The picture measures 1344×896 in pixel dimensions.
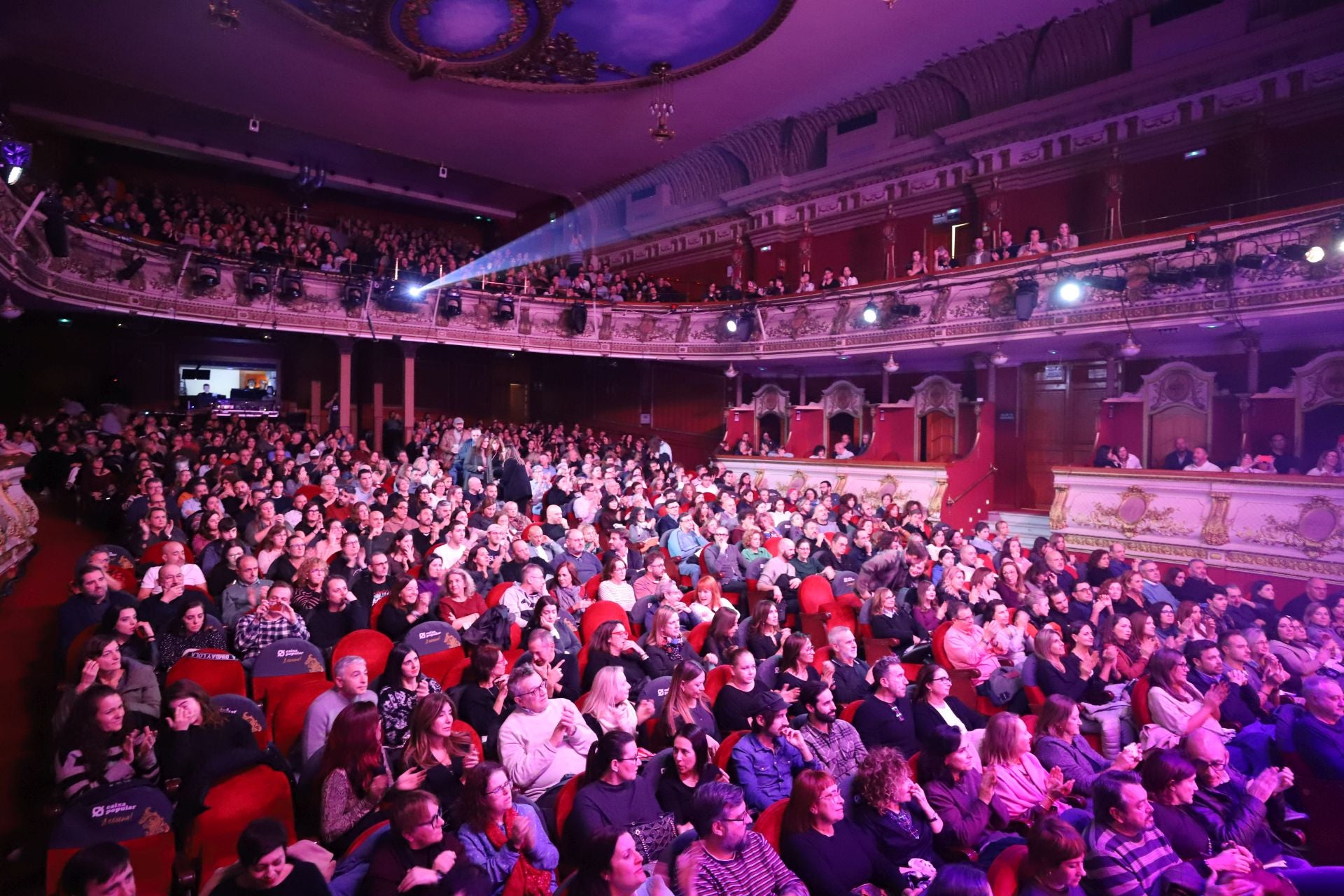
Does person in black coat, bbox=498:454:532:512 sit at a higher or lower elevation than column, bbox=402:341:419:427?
lower

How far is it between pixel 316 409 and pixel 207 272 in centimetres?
499

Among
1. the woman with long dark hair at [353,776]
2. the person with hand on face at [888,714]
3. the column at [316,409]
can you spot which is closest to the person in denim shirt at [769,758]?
the person with hand on face at [888,714]

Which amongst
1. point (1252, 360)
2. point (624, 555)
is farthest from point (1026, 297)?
point (624, 555)

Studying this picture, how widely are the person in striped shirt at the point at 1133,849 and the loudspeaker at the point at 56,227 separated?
9128 mm

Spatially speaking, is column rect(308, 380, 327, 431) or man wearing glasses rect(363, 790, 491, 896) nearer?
man wearing glasses rect(363, 790, 491, 896)

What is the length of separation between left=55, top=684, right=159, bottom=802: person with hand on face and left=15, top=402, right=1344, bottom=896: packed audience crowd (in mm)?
10

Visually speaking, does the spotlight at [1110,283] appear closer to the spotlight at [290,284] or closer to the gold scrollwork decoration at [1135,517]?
the gold scrollwork decoration at [1135,517]

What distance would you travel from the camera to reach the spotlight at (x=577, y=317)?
519 inches

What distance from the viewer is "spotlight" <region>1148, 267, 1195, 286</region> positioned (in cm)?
814

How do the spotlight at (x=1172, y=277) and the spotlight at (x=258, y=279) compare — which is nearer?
the spotlight at (x=1172, y=277)

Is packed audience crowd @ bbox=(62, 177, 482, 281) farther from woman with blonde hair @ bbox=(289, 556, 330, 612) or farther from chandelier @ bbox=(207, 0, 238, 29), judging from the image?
woman with blonde hair @ bbox=(289, 556, 330, 612)

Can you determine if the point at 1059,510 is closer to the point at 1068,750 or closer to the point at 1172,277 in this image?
the point at 1172,277

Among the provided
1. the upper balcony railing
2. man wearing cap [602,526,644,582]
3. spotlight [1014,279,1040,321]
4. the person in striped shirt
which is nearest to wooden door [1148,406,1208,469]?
the upper balcony railing

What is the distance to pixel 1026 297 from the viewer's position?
9.36 m
